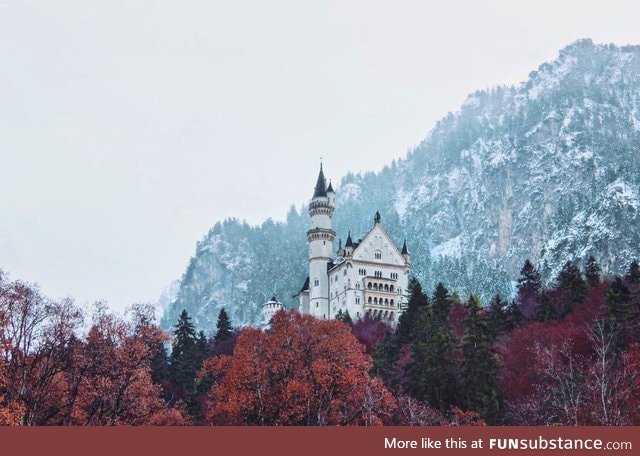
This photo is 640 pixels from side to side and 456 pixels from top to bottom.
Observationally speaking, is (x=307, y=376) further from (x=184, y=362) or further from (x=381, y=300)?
(x=381, y=300)

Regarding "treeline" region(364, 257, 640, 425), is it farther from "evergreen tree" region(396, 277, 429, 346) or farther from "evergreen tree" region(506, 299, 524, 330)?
"evergreen tree" region(396, 277, 429, 346)

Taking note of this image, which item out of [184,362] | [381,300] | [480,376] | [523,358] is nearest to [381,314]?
[381,300]

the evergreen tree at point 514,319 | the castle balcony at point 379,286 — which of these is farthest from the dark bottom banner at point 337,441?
the castle balcony at point 379,286

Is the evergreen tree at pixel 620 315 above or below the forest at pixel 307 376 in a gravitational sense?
above

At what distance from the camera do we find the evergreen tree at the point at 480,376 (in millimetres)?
55000

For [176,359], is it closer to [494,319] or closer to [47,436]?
[494,319]

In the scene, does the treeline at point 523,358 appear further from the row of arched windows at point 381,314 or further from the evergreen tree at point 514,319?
the row of arched windows at point 381,314

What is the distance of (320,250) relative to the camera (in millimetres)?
136000

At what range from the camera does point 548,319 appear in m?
73.8

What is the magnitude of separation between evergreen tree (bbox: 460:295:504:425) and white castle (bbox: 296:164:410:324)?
64.6 metres

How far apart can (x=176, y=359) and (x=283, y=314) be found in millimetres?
37901

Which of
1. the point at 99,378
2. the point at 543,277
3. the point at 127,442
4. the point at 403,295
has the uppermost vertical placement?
the point at 543,277

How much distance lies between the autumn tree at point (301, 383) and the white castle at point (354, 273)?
72.8 m

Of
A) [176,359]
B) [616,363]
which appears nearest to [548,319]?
[616,363]
